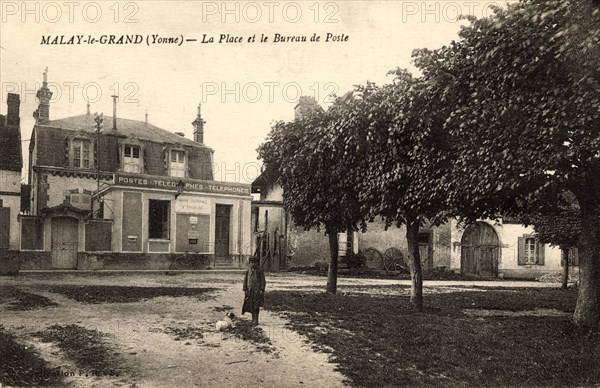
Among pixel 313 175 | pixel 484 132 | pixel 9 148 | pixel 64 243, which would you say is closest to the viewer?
pixel 484 132

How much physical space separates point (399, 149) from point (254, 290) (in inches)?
170

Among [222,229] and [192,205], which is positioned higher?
[192,205]

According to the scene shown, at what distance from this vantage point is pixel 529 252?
2866cm

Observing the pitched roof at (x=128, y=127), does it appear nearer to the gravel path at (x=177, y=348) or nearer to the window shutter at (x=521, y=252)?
the gravel path at (x=177, y=348)

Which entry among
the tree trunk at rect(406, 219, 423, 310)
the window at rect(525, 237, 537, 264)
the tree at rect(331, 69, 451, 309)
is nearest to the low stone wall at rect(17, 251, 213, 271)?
the tree at rect(331, 69, 451, 309)

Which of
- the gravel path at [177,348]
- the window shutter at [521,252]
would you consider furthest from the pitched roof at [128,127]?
the window shutter at [521,252]

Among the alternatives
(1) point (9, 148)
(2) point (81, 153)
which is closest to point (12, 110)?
(1) point (9, 148)

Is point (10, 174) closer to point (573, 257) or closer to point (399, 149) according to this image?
point (399, 149)

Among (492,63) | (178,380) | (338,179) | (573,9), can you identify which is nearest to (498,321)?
(338,179)

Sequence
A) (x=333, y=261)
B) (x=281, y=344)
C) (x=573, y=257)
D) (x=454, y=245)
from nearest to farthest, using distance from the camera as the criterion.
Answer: (x=281, y=344) → (x=333, y=261) → (x=573, y=257) → (x=454, y=245)

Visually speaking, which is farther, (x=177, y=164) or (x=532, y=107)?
(x=177, y=164)

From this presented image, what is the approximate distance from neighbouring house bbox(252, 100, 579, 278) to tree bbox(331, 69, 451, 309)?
52.0ft

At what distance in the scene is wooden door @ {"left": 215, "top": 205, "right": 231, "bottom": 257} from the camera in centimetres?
2592

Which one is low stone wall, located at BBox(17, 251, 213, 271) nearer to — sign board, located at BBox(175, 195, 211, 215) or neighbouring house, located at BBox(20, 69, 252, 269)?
neighbouring house, located at BBox(20, 69, 252, 269)
